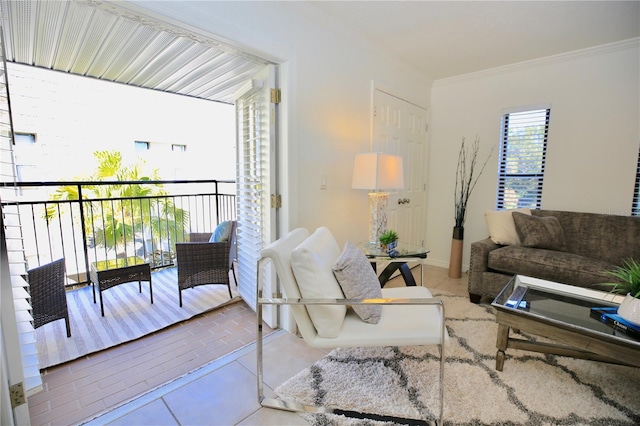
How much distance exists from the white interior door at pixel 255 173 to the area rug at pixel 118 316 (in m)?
0.56

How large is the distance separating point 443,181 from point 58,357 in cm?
416

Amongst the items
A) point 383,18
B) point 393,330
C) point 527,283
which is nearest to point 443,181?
point 527,283

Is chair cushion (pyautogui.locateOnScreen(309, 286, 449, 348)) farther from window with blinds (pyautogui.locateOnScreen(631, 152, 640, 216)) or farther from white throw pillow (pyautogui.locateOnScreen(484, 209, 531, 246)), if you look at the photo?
window with blinds (pyautogui.locateOnScreen(631, 152, 640, 216))

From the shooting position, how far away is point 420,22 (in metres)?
2.41

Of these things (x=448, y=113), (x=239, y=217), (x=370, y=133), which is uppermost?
Answer: (x=448, y=113)

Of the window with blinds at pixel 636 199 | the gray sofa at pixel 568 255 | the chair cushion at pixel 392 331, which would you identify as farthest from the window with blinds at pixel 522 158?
the chair cushion at pixel 392 331

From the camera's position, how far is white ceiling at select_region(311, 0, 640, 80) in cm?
218

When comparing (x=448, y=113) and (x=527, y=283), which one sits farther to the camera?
(x=448, y=113)

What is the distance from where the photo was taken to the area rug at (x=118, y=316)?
6.91ft

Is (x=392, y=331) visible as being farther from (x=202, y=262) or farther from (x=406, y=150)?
(x=406, y=150)

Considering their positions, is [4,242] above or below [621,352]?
above

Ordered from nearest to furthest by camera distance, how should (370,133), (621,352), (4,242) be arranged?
(4,242), (621,352), (370,133)

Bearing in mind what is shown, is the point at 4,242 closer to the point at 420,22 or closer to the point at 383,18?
the point at 383,18

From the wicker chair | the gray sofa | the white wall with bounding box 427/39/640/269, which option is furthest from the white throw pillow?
the wicker chair
